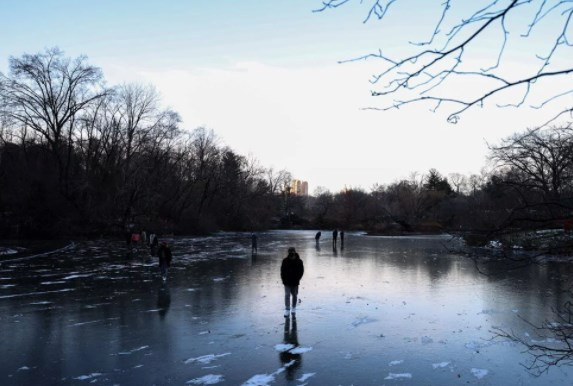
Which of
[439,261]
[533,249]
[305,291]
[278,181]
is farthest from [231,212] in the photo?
[533,249]

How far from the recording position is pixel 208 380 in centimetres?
620

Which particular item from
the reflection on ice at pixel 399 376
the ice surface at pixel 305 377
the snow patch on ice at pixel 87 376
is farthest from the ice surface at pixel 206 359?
the reflection on ice at pixel 399 376

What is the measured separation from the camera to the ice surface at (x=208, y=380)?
6094 mm

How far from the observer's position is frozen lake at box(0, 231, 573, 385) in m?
6.55

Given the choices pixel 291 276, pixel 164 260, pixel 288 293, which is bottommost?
pixel 288 293

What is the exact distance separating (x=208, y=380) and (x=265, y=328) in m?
3.15

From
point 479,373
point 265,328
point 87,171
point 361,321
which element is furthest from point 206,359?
point 87,171

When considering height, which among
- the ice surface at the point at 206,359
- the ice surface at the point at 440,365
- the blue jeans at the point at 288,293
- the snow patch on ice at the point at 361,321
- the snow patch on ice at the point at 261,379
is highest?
the blue jeans at the point at 288,293

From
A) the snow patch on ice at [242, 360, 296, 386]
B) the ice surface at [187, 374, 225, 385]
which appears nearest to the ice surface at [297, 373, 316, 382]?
the snow patch on ice at [242, 360, 296, 386]

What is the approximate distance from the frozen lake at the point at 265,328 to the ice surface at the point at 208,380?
0.10ft

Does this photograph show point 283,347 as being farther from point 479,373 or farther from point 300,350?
point 479,373

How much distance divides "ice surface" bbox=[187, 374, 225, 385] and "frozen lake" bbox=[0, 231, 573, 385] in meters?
0.03

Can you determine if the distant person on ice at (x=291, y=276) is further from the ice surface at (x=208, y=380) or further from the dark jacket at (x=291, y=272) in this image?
the ice surface at (x=208, y=380)

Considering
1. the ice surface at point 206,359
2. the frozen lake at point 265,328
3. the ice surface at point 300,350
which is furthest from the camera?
the ice surface at point 300,350
